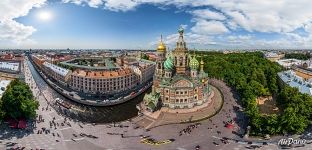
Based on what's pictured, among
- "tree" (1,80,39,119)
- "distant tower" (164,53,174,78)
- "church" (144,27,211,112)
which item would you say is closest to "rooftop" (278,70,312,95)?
"church" (144,27,211,112)

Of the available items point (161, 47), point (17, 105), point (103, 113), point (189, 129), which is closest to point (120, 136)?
point (189, 129)

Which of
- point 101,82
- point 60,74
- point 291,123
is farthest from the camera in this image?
point 60,74

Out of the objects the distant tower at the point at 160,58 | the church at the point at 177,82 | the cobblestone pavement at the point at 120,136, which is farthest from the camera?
the distant tower at the point at 160,58

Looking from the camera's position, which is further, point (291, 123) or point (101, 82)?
point (101, 82)

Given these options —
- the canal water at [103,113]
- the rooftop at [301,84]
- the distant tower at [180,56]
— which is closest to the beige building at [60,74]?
the canal water at [103,113]

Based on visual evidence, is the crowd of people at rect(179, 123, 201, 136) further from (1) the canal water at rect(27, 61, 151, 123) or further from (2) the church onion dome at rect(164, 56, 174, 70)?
(2) the church onion dome at rect(164, 56, 174, 70)

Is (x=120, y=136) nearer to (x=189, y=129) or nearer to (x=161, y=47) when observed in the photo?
(x=189, y=129)

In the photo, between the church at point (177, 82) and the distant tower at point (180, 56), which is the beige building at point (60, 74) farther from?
the distant tower at point (180, 56)

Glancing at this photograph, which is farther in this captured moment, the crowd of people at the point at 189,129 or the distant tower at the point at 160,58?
the distant tower at the point at 160,58
